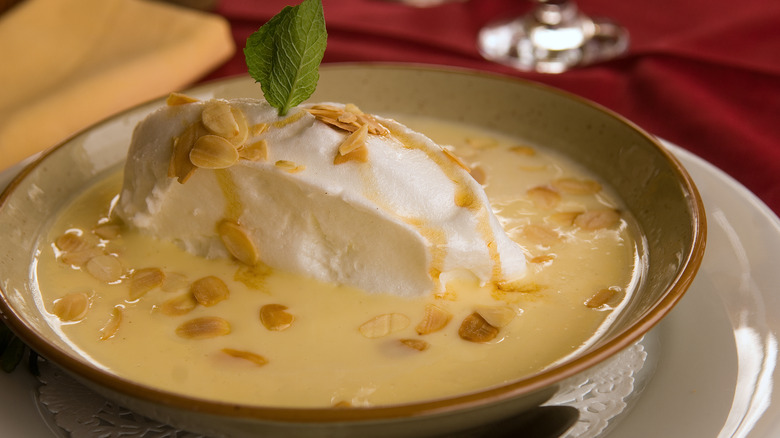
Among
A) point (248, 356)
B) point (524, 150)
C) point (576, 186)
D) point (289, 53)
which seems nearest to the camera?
point (248, 356)

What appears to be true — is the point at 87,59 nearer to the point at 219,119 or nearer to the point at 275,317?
the point at 219,119

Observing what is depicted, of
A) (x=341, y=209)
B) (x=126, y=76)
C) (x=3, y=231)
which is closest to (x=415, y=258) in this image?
(x=341, y=209)

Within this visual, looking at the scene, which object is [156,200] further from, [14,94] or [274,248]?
[14,94]

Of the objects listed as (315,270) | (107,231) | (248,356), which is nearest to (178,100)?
(107,231)

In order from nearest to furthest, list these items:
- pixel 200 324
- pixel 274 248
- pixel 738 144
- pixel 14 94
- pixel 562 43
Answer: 1. pixel 200 324
2. pixel 274 248
3. pixel 738 144
4. pixel 14 94
5. pixel 562 43

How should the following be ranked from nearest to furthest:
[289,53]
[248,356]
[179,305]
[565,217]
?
[248,356] < [179,305] < [289,53] < [565,217]

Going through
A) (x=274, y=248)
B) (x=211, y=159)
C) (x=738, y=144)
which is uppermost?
(x=738, y=144)

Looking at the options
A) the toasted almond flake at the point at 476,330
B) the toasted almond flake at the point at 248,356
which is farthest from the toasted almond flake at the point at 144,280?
the toasted almond flake at the point at 476,330
